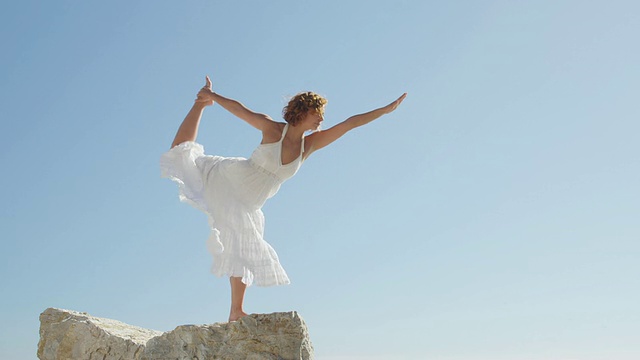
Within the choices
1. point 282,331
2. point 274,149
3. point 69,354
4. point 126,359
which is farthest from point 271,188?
point 69,354

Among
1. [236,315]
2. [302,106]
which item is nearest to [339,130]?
[302,106]

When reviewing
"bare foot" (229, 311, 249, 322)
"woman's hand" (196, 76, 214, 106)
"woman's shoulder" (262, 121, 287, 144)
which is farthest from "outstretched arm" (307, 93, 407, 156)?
"bare foot" (229, 311, 249, 322)

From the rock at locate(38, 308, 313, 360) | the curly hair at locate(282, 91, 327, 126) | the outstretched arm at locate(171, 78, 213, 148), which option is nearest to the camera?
the rock at locate(38, 308, 313, 360)

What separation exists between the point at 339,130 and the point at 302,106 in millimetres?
496

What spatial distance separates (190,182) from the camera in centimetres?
759

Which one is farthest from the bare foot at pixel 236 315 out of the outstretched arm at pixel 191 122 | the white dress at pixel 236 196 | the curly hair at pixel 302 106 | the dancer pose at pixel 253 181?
the outstretched arm at pixel 191 122

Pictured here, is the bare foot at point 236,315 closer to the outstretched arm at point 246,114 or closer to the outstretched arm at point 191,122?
the outstretched arm at point 246,114

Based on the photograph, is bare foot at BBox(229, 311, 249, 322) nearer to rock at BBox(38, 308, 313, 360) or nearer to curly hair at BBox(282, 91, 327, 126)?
rock at BBox(38, 308, 313, 360)

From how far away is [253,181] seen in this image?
7242 mm

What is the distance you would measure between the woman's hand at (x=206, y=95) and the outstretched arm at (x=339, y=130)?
1.31 m

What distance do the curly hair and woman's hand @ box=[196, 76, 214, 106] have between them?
992 millimetres

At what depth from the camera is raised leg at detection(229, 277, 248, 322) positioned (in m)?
6.65

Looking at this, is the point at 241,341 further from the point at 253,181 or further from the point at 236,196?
the point at 253,181

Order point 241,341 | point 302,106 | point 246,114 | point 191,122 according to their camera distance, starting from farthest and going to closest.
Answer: point 191,122
point 246,114
point 302,106
point 241,341
